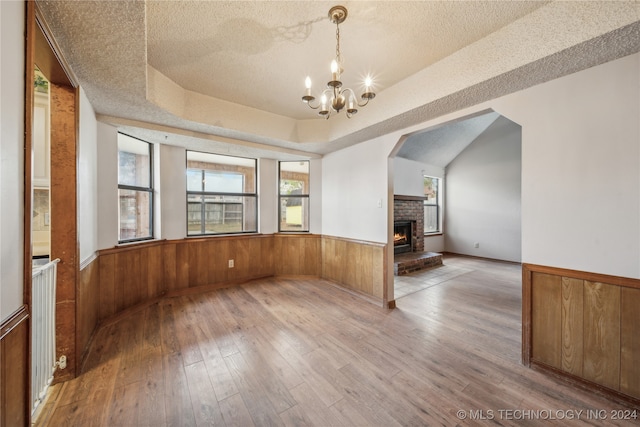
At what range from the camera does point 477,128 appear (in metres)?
6.07

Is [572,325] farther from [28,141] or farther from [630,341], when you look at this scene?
[28,141]

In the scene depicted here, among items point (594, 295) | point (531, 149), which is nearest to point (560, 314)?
point (594, 295)

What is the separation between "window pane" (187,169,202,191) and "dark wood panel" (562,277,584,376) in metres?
4.59

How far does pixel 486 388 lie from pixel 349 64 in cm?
298

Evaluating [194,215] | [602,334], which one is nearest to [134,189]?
[194,215]

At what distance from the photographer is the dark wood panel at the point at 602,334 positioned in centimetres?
169

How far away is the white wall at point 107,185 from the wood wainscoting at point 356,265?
9.94ft

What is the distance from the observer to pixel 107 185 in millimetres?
2727

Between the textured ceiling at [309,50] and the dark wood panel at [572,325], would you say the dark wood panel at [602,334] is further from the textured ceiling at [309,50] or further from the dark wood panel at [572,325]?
the textured ceiling at [309,50]

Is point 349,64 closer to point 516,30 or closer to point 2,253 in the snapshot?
point 516,30

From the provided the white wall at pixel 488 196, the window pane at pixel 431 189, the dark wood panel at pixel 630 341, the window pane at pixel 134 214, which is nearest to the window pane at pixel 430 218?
the window pane at pixel 431 189

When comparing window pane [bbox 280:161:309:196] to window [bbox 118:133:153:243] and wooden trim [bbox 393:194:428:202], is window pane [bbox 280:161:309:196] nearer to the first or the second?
window [bbox 118:133:153:243]

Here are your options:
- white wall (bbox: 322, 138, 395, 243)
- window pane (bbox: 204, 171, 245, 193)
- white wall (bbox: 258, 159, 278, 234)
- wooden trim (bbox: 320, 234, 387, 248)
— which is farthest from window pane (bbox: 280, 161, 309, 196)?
wooden trim (bbox: 320, 234, 387, 248)

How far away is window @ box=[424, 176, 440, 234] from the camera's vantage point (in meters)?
7.07
